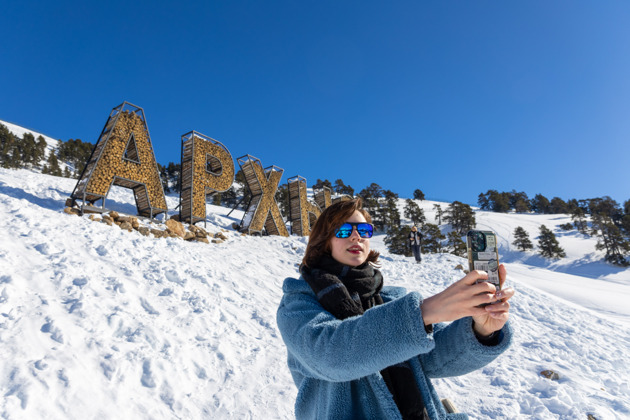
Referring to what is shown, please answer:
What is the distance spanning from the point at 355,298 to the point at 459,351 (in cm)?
58

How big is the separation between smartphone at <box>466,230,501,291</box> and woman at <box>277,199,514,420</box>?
0.06m

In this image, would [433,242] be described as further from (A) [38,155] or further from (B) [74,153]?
(B) [74,153]

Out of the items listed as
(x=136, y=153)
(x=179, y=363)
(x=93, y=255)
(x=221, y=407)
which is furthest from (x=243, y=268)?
(x=136, y=153)

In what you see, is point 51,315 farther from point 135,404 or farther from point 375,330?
point 375,330

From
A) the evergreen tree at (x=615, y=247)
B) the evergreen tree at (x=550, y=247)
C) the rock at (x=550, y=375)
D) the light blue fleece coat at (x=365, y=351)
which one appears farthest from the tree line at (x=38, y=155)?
the evergreen tree at (x=615, y=247)

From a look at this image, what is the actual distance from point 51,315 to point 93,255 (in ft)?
8.59

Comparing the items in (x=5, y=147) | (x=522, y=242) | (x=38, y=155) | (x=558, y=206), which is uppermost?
(x=558, y=206)

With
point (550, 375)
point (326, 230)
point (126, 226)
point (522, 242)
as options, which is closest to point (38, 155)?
point (126, 226)

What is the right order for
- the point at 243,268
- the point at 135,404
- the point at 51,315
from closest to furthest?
the point at 135,404
the point at 51,315
the point at 243,268

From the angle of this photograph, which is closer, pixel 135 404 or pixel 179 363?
pixel 135 404

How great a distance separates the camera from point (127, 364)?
4.22m

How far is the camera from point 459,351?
162cm

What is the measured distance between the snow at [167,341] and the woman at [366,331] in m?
3.19

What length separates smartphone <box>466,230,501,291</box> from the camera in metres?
1.16
